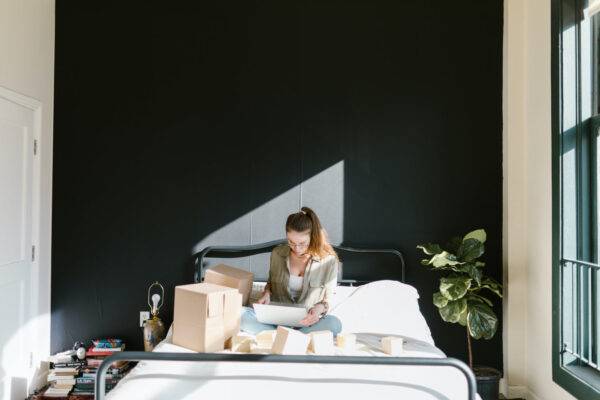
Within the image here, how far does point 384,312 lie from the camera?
2789 mm

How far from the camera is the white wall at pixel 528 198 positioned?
304cm

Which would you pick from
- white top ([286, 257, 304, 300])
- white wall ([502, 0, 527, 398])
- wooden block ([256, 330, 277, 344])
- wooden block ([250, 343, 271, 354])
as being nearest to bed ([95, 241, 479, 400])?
wooden block ([250, 343, 271, 354])

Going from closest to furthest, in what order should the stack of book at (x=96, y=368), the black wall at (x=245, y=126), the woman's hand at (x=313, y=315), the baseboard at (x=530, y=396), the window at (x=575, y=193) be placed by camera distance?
the woman's hand at (x=313, y=315) → the window at (x=575, y=193) → the baseboard at (x=530, y=396) → the stack of book at (x=96, y=368) → the black wall at (x=245, y=126)

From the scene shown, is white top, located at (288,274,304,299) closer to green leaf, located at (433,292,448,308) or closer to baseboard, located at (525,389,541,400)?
green leaf, located at (433,292,448,308)

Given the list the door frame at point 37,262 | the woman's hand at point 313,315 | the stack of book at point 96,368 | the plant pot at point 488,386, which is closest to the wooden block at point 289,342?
the woman's hand at point 313,315

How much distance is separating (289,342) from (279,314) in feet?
1.53

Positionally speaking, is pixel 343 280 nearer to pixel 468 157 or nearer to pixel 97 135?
pixel 468 157

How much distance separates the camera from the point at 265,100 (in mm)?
3572

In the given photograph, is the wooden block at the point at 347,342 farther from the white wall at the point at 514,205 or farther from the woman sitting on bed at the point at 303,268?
the white wall at the point at 514,205

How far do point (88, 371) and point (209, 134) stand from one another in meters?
1.77

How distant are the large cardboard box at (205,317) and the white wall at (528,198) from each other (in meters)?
1.90

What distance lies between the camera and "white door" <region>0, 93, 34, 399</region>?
3076 mm

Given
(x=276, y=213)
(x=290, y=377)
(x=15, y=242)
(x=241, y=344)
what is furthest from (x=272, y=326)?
(x=15, y=242)

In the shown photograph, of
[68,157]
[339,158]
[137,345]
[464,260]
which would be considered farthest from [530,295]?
[68,157]
